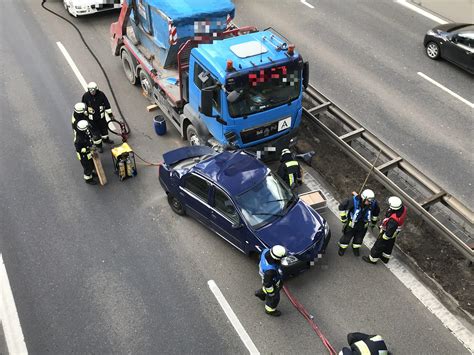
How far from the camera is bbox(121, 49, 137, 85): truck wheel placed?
42.7 ft

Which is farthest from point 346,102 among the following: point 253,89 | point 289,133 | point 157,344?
point 157,344

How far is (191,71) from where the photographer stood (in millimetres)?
9867

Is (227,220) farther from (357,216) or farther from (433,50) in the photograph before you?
(433,50)

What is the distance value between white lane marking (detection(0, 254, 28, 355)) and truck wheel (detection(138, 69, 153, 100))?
6.00 m

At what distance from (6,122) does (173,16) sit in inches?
219

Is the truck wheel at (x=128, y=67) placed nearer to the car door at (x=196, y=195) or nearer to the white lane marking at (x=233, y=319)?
the car door at (x=196, y=195)

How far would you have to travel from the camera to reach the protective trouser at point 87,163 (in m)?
10.0

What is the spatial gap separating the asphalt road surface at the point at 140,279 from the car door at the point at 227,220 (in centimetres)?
57

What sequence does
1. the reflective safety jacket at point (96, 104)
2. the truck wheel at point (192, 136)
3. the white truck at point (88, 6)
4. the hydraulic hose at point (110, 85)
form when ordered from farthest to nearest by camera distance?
the white truck at point (88, 6)
the hydraulic hose at point (110, 85)
the reflective safety jacket at point (96, 104)
the truck wheel at point (192, 136)

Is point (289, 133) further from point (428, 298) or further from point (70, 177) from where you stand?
point (70, 177)

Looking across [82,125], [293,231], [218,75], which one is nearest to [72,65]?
[82,125]

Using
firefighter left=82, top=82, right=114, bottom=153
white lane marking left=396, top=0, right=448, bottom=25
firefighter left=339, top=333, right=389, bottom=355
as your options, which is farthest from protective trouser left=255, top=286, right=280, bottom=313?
white lane marking left=396, top=0, right=448, bottom=25

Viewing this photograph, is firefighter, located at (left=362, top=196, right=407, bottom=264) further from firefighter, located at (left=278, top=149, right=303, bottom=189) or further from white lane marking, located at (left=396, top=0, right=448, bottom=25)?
white lane marking, located at (left=396, top=0, right=448, bottom=25)

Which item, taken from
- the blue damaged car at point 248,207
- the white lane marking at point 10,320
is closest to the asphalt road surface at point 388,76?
the blue damaged car at point 248,207
